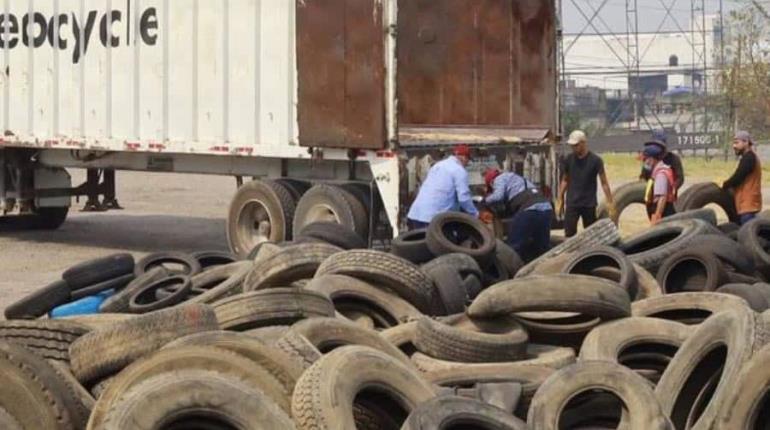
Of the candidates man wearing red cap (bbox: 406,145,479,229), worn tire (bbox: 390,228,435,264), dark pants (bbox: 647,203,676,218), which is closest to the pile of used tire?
worn tire (bbox: 390,228,435,264)

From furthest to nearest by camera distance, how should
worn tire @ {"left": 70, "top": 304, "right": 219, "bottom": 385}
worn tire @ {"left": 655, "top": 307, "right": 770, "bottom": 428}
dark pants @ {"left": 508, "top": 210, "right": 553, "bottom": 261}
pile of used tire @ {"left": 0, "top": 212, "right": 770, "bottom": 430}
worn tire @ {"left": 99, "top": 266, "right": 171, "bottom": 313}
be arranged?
dark pants @ {"left": 508, "top": 210, "right": 553, "bottom": 261}, worn tire @ {"left": 99, "top": 266, "right": 171, "bottom": 313}, worn tire @ {"left": 70, "top": 304, "right": 219, "bottom": 385}, worn tire @ {"left": 655, "top": 307, "right": 770, "bottom": 428}, pile of used tire @ {"left": 0, "top": 212, "right": 770, "bottom": 430}

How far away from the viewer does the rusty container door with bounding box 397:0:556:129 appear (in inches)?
647

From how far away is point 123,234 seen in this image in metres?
22.1

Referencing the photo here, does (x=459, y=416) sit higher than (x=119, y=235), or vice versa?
(x=119, y=235)

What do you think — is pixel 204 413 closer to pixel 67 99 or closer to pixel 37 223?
pixel 67 99

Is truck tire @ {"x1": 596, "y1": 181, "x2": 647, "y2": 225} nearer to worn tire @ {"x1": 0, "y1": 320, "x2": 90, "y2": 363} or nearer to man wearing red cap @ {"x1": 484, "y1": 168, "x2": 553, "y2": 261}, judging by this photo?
man wearing red cap @ {"x1": 484, "y1": 168, "x2": 553, "y2": 261}

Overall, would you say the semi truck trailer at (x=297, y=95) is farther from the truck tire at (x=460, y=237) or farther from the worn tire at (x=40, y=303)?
the worn tire at (x=40, y=303)

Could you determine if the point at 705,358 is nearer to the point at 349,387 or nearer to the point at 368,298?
the point at 349,387

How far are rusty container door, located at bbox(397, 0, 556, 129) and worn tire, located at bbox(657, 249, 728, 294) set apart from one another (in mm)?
6013

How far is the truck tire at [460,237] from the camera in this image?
11266 mm

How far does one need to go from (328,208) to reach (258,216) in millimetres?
1492

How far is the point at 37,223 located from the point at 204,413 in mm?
16517

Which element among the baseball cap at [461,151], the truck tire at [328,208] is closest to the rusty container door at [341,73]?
the truck tire at [328,208]

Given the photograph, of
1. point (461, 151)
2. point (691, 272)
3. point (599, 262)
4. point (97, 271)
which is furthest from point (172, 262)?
point (691, 272)
